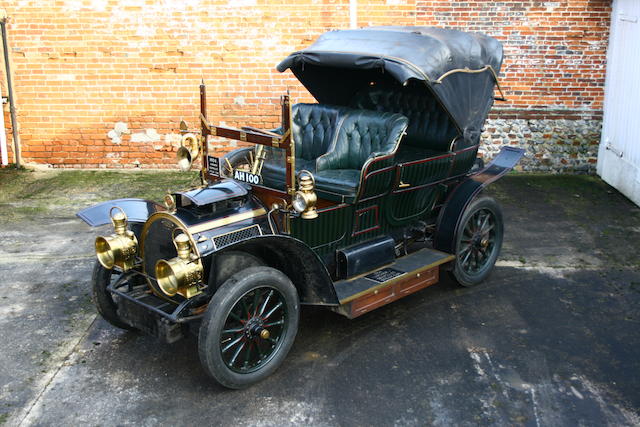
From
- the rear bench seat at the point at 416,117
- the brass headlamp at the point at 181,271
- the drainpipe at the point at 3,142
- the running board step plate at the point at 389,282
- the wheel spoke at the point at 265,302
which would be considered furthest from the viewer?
the drainpipe at the point at 3,142

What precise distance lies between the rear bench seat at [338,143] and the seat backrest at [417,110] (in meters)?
0.61

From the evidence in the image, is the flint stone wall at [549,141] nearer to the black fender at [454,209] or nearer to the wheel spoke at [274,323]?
the black fender at [454,209]

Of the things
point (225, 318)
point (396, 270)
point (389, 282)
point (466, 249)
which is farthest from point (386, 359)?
point (466, 249)

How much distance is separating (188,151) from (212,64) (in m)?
4.83

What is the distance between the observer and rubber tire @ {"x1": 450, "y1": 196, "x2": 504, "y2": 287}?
227 inches

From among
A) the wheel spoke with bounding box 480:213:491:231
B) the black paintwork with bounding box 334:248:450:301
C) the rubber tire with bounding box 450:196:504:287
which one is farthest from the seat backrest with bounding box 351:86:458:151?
the black paintwork with bounding box 334:248:450:301

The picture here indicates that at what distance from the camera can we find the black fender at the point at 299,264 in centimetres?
443

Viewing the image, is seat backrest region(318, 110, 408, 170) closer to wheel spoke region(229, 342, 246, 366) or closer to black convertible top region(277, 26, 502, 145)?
black convertible top region(277, 26, 502, 145)

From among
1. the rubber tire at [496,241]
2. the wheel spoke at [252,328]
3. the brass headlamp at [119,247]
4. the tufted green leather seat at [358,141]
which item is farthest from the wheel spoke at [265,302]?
the rubber tire at [496,241]

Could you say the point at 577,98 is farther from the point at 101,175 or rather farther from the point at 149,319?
the point at 149,319

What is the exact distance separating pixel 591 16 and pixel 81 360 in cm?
815

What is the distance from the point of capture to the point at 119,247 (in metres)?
4.52

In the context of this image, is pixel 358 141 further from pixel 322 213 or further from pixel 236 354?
pixel 236 354

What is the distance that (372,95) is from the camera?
6543 millimetres
